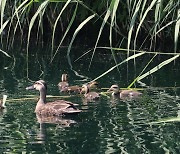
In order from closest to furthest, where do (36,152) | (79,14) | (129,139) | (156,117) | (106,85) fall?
(36,152)
(129,139)
(156,117)
(106,85)
(79,14)

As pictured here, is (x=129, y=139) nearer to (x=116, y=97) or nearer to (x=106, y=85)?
(x=116, y=97)

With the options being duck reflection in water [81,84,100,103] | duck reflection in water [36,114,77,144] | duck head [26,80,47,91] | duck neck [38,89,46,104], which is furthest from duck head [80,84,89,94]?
duck reflection in water [36,114,77,144]

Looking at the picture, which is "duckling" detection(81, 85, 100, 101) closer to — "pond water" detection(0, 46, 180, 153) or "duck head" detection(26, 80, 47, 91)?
"pond water" detection(0, 46, 180, 153)

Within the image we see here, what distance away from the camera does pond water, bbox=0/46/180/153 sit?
26.0 ft

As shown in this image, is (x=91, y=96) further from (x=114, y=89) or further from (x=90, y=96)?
(x=114, y=89)

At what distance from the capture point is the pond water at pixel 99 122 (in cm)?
794

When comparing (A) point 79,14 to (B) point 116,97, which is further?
(A) point 79,14

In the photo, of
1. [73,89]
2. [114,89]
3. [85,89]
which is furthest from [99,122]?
[73,89]

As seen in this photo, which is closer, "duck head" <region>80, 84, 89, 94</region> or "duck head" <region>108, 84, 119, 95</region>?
"duck head" <region>108, 84, 119, 95</region>

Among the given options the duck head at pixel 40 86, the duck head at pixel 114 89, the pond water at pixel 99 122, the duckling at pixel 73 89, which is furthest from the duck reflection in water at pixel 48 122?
the duckling at pixel 73 89

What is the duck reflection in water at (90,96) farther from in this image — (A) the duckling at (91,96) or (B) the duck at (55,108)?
(B) the duck at (55,108)

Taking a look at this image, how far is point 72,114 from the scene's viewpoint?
32.1ft

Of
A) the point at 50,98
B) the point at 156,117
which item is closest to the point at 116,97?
the point at 50,98

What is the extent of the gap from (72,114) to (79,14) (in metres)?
9.63
